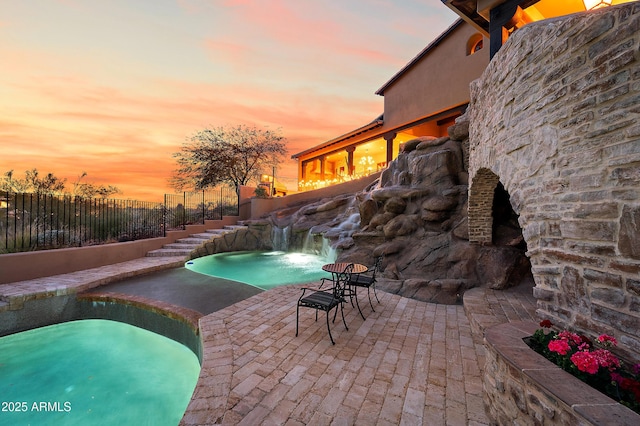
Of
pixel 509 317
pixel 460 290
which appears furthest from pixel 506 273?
pixel 509 317

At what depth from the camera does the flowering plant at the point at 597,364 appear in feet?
5.50

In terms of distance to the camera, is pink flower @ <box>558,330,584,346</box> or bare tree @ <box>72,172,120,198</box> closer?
pink flower @ <box>558,330,584,346</box>

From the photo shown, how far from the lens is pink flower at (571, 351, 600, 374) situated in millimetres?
1778

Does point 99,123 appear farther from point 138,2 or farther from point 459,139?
point 459,139

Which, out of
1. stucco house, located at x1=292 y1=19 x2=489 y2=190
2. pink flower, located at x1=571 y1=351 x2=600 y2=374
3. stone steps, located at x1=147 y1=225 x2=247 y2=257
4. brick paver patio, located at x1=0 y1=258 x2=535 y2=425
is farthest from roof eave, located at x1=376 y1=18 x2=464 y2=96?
pink flower, located at x1=571 y1=351 x2=600 y2=374

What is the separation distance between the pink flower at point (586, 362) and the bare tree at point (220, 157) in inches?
809

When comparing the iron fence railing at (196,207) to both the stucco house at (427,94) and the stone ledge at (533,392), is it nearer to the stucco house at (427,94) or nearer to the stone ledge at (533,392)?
the stucco house at (427,94)

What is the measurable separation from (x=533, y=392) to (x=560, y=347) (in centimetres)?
50

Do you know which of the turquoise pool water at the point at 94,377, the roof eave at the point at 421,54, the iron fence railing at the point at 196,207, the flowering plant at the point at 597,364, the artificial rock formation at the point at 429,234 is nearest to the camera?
the flowering plant at the point at 597,364

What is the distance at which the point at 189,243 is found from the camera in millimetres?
11328

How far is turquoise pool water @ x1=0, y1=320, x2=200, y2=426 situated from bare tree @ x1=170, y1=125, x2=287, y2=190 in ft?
52.9

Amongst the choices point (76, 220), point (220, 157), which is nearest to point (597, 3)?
point (76, 220)

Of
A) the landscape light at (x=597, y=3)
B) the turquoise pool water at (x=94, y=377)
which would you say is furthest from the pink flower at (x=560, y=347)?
the landscape light at (x=597, y=3)

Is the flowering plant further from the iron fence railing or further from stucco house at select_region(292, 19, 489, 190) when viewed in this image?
stucco house at select_region(292, 19, 489, 190)
